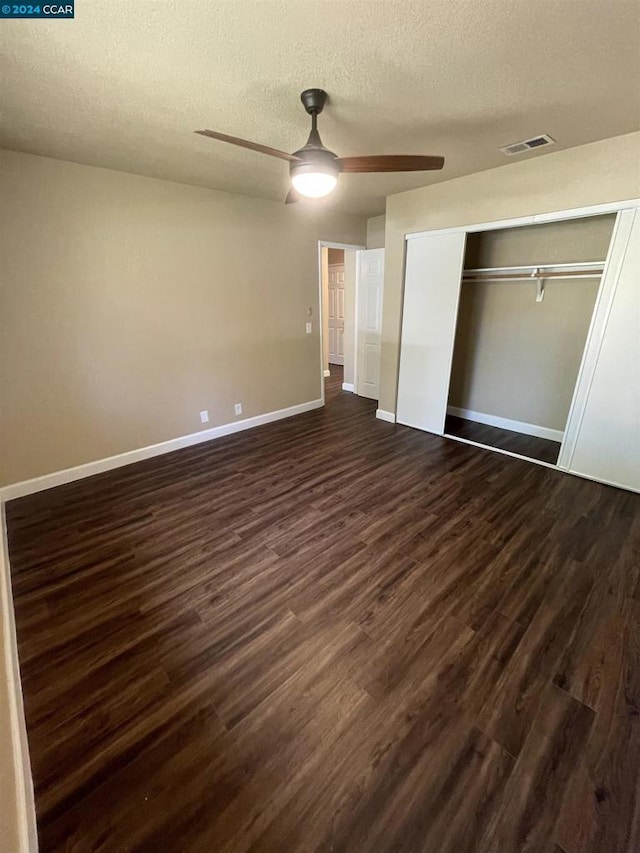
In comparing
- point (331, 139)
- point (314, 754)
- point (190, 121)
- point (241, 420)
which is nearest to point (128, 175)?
point (190, 121)

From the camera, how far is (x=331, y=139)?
2.42 m

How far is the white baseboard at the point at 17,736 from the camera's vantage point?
1043 mm

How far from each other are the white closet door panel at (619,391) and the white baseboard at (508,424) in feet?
2.53

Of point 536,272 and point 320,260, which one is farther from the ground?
point 320,260

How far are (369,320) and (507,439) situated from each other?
2511mm

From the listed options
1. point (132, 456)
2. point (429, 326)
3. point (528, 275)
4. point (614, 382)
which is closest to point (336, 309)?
point (429, 326)

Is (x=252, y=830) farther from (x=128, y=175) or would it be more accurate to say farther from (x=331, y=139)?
(x=128, y=175)

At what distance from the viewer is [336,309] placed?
23.5 ft

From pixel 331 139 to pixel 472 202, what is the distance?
1.59m

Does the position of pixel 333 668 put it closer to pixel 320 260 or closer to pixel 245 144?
pixel 245 144

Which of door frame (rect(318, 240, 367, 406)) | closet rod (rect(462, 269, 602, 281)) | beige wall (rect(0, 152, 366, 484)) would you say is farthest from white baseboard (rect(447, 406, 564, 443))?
beige wall (rect(0, 152, 366, 484))

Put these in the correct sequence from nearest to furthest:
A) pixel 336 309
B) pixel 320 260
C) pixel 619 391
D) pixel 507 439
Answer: pixel 619 391
pixel 507 439
pixel 320 260
pixel 336 309

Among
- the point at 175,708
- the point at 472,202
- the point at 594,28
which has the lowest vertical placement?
the point at 175,708

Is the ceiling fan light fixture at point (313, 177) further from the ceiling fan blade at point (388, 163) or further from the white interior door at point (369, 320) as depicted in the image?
the white interior door at point (369, 320)
